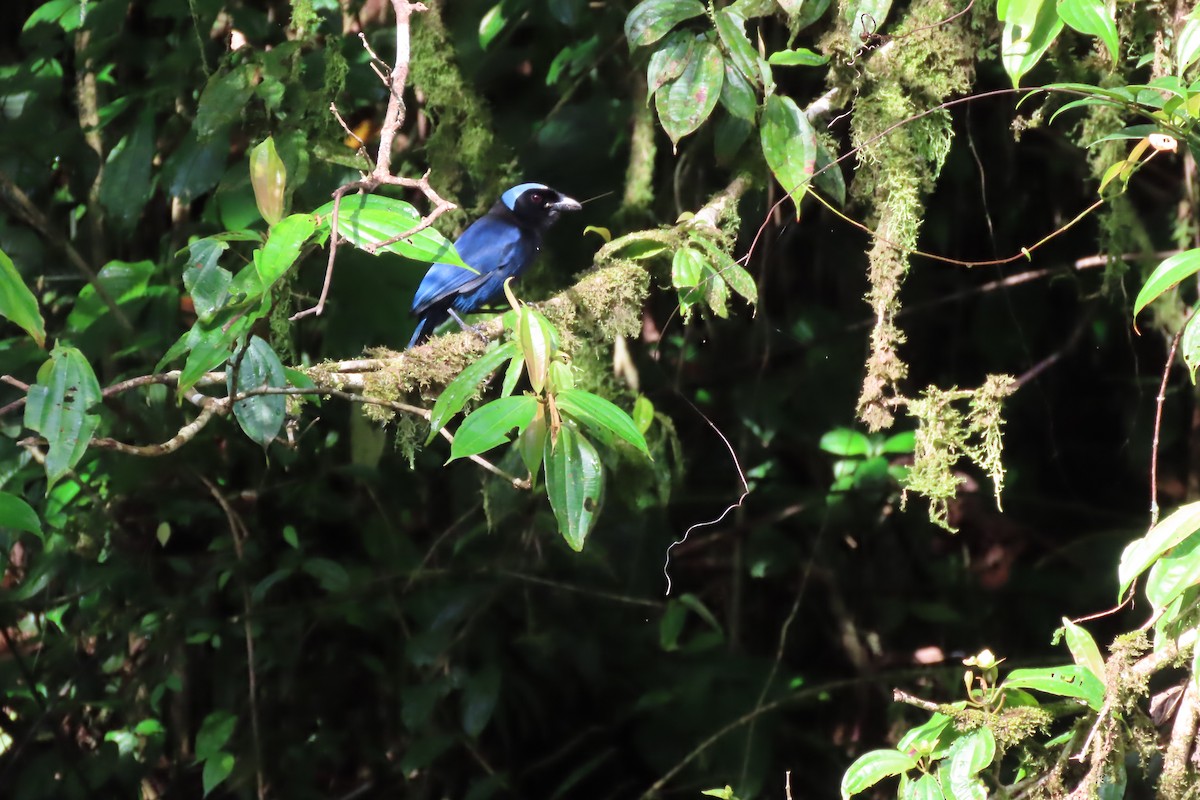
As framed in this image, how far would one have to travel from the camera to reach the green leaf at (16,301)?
1445 mm

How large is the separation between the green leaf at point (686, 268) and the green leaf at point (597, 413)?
0.78 meters

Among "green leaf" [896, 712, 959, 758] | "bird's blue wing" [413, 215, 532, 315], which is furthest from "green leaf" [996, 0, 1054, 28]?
"bird's blue wing" [413, 215, 532, 315]

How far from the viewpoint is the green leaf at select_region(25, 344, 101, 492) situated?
5.23ft

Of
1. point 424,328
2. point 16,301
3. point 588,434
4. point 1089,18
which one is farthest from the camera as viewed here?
point 424,328

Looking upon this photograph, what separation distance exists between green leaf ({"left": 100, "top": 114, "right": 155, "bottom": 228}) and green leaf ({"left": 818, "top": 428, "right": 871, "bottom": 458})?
204 cm

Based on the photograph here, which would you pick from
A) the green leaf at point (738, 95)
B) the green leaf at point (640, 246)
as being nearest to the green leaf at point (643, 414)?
the green leaf at point (640, 246)

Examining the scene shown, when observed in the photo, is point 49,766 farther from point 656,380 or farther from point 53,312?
point 656,380

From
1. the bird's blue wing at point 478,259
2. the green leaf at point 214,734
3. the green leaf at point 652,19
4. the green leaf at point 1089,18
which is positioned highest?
the green leaf at point 1089,18

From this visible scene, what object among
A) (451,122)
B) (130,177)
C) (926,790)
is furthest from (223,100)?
(926,790)

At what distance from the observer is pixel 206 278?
1844 millimetres

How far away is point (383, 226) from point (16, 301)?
0.47m

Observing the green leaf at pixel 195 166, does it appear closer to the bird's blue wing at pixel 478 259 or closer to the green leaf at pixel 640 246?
the bird's blue wing at pixel 478 259

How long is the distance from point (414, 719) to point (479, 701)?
19 centimetres

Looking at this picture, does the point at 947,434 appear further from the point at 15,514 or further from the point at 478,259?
the point at 478,259
